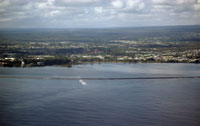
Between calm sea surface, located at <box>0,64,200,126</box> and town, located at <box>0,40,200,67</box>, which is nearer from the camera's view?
calm sea surface, located at <box>0,64,200,126</box>

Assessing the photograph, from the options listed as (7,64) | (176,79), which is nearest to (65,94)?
(176,79)

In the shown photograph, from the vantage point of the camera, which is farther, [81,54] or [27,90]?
[81,54]

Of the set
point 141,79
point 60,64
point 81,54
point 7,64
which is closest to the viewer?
point 141,79

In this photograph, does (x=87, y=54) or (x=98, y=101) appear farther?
(x=87, y=54)

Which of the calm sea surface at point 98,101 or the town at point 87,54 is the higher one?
the town at point 87,54

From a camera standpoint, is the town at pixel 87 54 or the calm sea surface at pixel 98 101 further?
the town at pixel 87 54

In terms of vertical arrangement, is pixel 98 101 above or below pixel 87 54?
below

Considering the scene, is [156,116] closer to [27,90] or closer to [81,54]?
[27,90]

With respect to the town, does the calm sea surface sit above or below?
below
